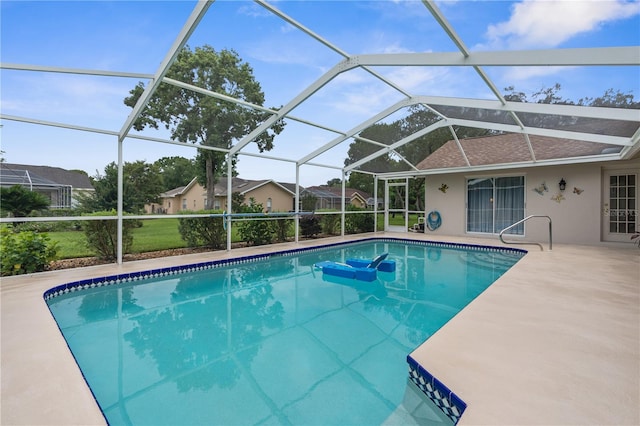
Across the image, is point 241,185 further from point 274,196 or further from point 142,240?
point 142,240

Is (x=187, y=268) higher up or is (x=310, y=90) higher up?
(x=310, y=90)

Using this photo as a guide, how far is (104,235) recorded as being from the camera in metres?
7.16

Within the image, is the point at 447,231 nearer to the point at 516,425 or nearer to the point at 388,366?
the point at 388,366

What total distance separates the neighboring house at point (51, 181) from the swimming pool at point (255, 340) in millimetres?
2039

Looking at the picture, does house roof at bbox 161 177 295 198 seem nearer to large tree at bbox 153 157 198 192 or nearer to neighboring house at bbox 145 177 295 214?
neighboring house at bbox 145 177 295 214

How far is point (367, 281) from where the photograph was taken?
6.75 meters

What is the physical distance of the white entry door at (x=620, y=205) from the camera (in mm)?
9664

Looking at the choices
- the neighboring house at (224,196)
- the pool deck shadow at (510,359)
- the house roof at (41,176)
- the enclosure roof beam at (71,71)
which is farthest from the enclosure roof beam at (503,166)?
the house roof at (41,176)

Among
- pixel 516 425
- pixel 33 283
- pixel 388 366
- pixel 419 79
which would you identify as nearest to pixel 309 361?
pixel 388 366

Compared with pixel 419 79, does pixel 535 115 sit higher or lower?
lower

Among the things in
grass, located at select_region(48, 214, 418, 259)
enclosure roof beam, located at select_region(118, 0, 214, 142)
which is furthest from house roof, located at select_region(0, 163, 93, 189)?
enclosure roof beam, located at select_region(118, 0, 214, 142)

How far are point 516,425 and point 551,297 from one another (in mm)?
3301

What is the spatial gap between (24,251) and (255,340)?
497cm

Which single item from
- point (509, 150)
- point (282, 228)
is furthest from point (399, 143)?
point (282, 228)
